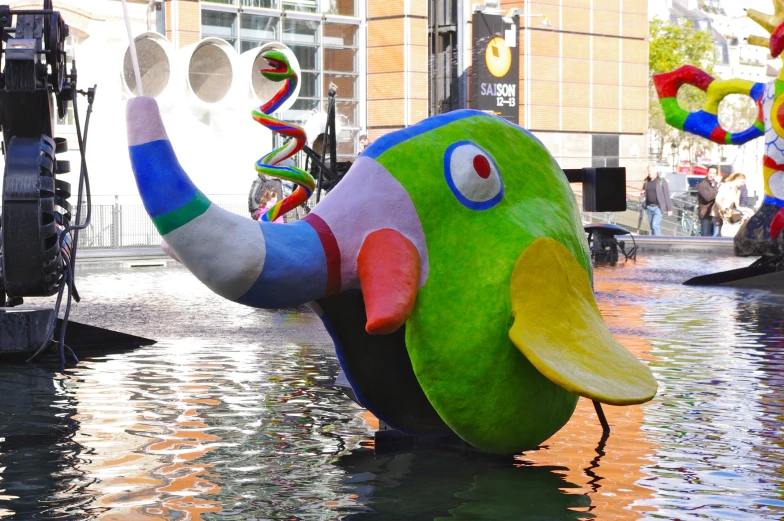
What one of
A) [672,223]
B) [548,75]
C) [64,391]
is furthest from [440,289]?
[548,75]

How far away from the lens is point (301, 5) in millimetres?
36781

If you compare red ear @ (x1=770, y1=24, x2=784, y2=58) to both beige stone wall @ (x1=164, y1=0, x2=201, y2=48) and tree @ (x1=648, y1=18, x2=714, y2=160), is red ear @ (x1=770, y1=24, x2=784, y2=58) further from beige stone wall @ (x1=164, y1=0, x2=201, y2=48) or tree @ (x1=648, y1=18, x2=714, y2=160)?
tree @ (x1=648, y1=18, x2=714, y2=160)

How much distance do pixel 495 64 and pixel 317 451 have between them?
35257 mm

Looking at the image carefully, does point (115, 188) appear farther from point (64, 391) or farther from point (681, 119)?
point (64, 391)

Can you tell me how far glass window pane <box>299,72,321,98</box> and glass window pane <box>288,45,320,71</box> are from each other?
196 mm

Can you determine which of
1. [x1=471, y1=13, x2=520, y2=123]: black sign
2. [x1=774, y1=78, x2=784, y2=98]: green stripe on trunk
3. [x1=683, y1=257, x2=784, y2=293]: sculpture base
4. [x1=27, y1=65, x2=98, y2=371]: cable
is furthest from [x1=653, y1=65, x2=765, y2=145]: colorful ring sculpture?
[x1=471, y1=13, x2=520, y2=123]: black sign

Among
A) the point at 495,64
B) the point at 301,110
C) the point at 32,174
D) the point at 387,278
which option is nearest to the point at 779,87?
the point at 32,174

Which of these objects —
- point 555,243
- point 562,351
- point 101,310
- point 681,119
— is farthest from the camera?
point 681,119

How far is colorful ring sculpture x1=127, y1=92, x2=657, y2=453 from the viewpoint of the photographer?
468 cm

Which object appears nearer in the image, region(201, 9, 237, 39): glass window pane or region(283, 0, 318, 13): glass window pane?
region(201, 9, 237, 39): glass window pane

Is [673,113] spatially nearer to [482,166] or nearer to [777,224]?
[777,224]

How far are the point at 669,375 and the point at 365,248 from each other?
12.7ft

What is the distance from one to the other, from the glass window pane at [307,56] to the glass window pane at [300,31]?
0.20m

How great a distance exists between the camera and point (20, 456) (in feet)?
18.4
